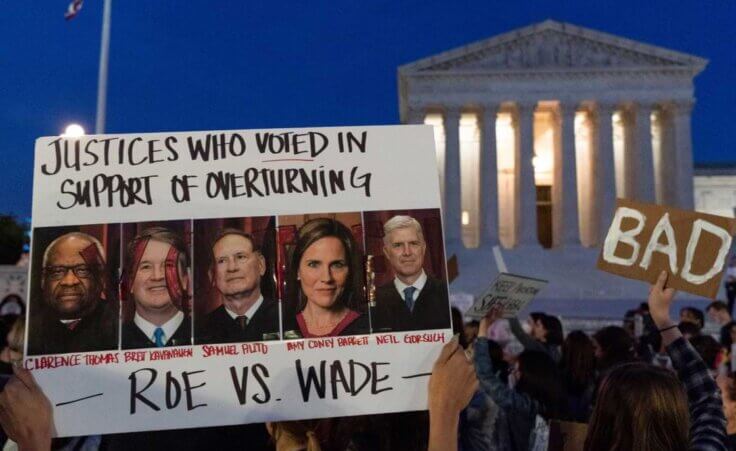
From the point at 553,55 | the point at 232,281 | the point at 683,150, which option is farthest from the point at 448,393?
the point at 683,150

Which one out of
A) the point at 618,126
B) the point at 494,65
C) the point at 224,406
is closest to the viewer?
the point at 224,406

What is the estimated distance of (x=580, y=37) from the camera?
1759 inches

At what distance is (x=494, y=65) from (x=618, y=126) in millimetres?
9843

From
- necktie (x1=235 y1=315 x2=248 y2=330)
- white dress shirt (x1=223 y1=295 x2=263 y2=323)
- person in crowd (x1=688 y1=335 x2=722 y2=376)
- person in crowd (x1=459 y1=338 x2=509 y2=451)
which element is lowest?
person in crowd (x1=459 y1=338 x2=509 y2=451)

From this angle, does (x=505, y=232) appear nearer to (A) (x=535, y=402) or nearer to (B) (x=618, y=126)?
(B) (x=618, y=126)

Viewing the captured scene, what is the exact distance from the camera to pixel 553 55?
44781 mm

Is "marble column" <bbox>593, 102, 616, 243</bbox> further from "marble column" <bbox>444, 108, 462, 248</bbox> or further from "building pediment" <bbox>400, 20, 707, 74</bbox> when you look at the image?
"marble column" <bbox>444, 108, 462, 248</bbox>

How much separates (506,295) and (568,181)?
39543 mm

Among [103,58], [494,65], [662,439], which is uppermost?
[494,65]

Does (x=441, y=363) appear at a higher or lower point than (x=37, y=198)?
lower

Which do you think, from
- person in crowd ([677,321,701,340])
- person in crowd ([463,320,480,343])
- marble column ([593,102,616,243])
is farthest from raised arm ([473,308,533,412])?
marble column ([593,102,616,243])

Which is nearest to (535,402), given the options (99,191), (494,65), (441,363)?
(441,363)

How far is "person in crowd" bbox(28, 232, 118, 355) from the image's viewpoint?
3373 millimetres

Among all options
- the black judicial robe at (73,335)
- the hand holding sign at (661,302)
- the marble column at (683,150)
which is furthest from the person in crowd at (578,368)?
the marble column at (683,150)
